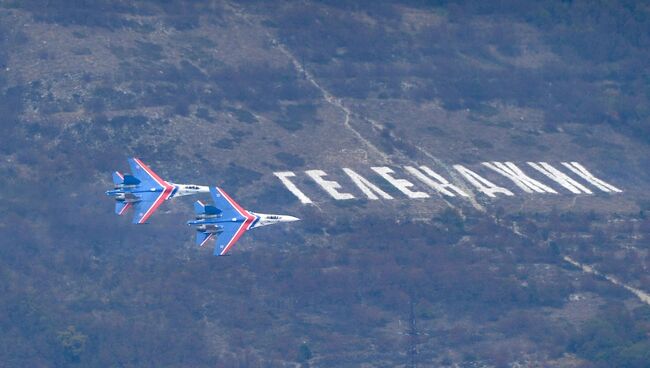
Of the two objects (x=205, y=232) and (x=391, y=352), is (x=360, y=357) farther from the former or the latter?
(x=205, y=232)

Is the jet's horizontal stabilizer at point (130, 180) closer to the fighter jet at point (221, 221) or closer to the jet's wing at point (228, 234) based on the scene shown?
the fighter jet at point (221, 221)

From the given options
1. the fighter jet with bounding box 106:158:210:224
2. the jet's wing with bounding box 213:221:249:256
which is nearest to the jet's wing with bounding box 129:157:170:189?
the fighter jet with bounding box 106:158:210:224

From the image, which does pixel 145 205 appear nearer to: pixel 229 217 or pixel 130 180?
pixel 130 180

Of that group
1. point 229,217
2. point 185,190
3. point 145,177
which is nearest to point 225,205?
point 229,217

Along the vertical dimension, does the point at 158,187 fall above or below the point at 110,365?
above

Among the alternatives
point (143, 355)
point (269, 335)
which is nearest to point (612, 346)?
point (269, 335)

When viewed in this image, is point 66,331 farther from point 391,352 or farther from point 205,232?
point 391,352
